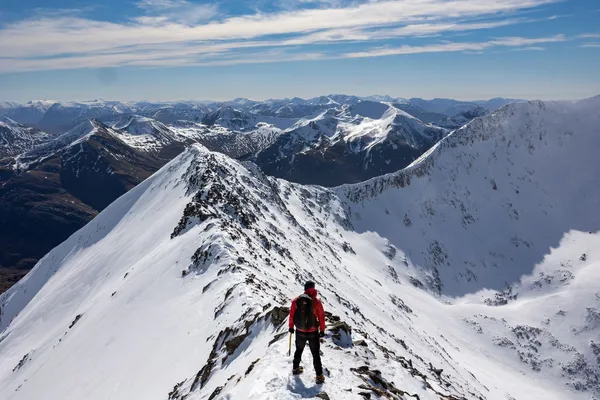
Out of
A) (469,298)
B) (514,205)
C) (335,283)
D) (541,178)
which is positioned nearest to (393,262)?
(469,298)

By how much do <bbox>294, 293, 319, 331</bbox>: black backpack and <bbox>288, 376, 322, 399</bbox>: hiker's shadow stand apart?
2.02 meters

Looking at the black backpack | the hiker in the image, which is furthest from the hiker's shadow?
the black backpack

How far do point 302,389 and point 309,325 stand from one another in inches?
90.9

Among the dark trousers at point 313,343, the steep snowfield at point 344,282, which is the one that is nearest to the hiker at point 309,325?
the dark trousers at point 313,343

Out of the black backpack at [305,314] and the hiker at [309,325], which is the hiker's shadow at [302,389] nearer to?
the hiker at [309,325]

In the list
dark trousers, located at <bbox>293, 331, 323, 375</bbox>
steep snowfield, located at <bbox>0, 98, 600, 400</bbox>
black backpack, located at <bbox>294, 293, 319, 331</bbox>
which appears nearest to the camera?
dark trousers, located at <bbox>293, 331, 323, 375</bbox>

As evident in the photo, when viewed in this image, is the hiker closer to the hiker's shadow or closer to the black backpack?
the black backpack

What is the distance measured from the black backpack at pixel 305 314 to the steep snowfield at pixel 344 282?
2.15 meters

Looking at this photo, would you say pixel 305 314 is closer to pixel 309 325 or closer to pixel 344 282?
pixel 309 325

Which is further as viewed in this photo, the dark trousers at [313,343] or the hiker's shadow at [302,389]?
the dark trousers at [313,343]

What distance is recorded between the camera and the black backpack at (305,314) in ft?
52.4

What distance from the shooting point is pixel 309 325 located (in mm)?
15969

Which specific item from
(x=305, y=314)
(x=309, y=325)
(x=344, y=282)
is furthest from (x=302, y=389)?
(x=344, y=282)

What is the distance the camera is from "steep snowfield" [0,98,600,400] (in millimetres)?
27312
